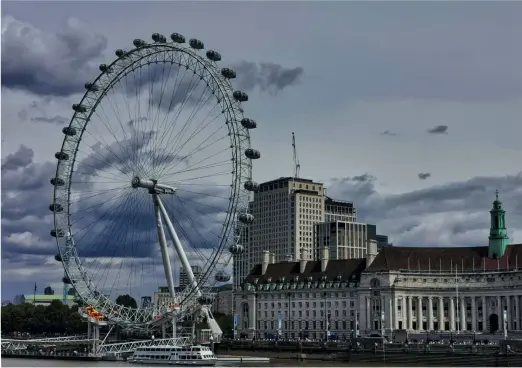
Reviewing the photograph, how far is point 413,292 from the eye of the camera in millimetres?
149750

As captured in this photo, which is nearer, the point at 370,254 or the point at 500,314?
the point at 500,314

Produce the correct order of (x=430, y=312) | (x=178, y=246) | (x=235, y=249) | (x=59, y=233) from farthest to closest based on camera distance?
(x=430, y=312)
(x=59, y=233)
(x=178, y=246)
(x=235, y=249)

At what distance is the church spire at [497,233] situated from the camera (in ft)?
488

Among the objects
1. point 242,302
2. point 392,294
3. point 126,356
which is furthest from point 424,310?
point 126,356

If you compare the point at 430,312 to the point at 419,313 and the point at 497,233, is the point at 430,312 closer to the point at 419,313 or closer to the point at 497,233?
the point at 419,313

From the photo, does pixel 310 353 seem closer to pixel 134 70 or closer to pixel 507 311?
pixel 507 311

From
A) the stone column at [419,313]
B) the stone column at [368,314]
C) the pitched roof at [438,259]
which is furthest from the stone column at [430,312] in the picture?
the stone column at [368,314]

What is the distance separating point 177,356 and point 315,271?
210ft

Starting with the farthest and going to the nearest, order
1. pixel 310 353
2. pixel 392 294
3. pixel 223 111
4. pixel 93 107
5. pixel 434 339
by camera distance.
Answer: pixel 392 294, pixel 434 339, pixel 310 353, pixel 93 107, pixel 223 111

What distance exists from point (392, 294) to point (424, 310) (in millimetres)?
7209

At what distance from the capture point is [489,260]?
148750 mm

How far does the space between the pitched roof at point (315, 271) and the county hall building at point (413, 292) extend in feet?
0.67

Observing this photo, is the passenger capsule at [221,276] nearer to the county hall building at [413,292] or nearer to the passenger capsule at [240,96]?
the passenger capsule at [240,96]

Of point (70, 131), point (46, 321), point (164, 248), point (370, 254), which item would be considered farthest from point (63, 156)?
point (46, 321)
